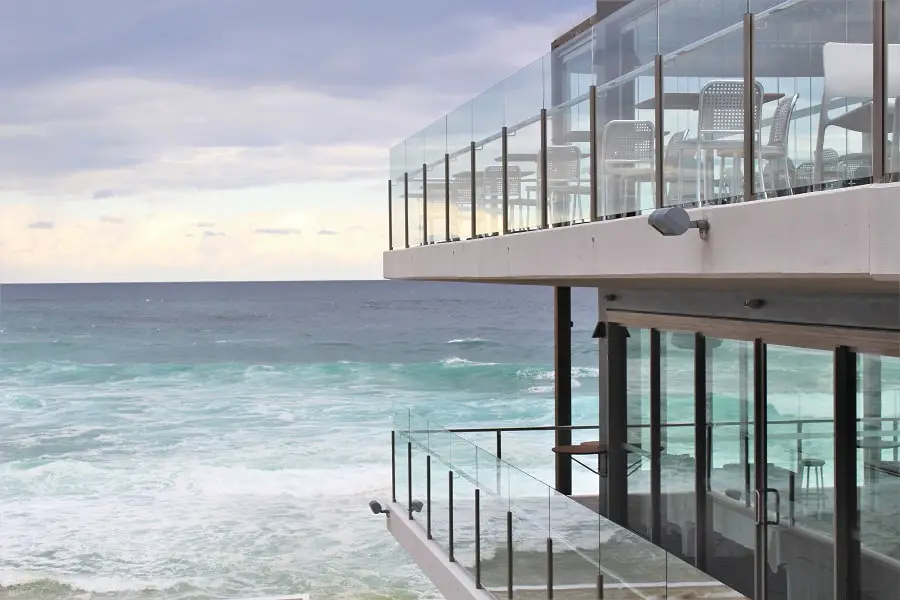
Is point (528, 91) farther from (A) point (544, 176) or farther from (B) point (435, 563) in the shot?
(B) point (435, 563)

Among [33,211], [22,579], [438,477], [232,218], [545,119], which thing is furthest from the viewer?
[232,218]

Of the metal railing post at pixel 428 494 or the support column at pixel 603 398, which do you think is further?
the support column at pixel 603 398

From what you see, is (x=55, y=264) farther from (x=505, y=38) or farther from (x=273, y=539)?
(x=273, y=539)

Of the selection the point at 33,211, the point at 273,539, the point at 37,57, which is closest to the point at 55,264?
the point at 33,211

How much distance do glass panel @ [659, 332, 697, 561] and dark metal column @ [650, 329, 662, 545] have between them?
1.6 inches

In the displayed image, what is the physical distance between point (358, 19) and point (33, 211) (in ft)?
71.3

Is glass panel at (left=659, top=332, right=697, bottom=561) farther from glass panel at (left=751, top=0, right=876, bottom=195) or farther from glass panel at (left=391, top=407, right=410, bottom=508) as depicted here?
glass panel at (left=751, top=0, right=876, bottom=195)

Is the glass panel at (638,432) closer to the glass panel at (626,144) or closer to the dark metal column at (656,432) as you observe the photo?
the dark metal column at (656,432)

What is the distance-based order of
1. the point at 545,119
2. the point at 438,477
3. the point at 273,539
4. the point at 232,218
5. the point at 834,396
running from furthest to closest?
the point at 232,218
the point at 273,539
the point at 438,477
the point at 545,119
the point at 834,396

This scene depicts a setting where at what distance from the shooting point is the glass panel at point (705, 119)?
19.9ft

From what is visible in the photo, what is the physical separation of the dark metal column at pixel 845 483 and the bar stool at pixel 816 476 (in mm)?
176

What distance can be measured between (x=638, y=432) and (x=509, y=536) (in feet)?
8.03

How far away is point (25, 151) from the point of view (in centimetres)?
6994

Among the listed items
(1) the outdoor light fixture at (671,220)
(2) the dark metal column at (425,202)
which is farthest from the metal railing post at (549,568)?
(2) the dark metal column at (425,202)
